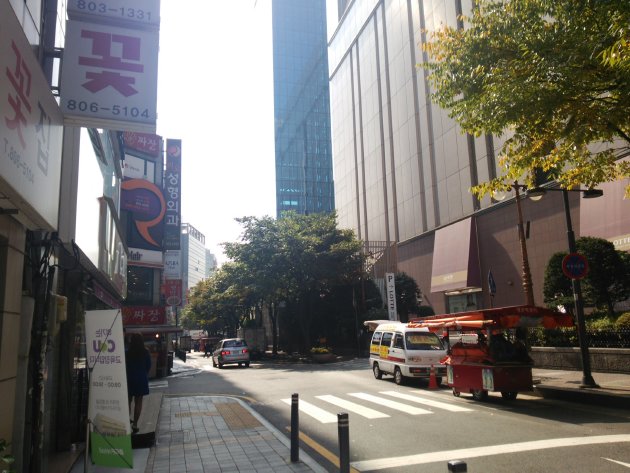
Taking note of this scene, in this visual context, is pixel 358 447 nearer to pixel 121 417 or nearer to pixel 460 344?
pixel 121 417

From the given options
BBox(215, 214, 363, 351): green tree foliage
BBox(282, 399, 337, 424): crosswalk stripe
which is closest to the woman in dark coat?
BBox(282, 399, 337, 424): crosswalk stripe

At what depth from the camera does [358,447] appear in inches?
333

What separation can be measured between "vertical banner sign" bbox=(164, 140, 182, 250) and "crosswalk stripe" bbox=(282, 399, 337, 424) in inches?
1411

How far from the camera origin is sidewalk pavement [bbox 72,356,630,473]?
748 cm

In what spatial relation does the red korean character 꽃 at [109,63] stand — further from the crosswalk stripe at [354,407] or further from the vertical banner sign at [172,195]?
the vertical banner sign at [172,195]

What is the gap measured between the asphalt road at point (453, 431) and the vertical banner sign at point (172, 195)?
1310 inches

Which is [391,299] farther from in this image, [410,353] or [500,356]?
[500,356]

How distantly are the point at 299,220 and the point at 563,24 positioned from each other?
3015 cm

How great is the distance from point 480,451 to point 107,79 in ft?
24.4

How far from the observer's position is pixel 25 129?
4.91 m

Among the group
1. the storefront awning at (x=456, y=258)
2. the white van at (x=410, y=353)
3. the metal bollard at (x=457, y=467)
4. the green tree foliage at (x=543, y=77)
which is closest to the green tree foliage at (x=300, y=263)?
the storefront awning at (x=456, y=258)

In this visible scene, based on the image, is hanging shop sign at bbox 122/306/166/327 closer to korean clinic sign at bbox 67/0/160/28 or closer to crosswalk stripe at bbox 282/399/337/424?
crosswalk stripe at bbox 282/399/337/424

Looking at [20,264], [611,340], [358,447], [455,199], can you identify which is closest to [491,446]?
[358,447]

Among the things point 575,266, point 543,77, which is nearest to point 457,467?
point 543,77
